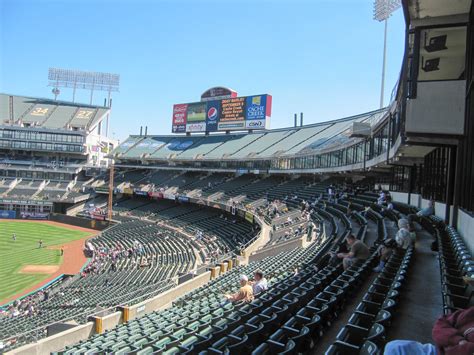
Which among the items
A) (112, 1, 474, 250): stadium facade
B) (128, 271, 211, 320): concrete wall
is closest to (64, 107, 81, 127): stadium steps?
(112, 1, 474, 250): stadium facade

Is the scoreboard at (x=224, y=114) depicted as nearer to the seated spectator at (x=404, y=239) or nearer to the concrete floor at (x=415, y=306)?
the seated spectator at (x=404, y=239)

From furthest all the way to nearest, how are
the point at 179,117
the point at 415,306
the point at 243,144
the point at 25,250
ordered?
the point at 179,117
the point at 243,144
the point at 25,250
the point at 415,306

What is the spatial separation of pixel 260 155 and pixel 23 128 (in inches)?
1607

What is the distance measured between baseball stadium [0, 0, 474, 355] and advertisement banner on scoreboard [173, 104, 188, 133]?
246mm

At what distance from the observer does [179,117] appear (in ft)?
187

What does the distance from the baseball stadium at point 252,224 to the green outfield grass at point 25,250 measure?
0.23m

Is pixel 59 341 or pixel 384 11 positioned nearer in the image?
pixel 59 341

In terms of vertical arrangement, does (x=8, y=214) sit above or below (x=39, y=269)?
above

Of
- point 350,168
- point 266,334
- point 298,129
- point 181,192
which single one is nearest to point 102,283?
point 350,168

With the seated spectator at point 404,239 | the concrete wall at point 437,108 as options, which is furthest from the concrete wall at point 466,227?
the concrete wall at point 437,108

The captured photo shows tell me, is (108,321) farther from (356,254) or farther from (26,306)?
(26,306)

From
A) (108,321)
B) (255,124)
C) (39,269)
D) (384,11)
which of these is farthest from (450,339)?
(255,124)

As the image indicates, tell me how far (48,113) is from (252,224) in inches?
2027

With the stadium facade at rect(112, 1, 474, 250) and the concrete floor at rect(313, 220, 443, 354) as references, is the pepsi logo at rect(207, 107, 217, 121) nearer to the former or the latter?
the stadium facade at rect(112, 1, 474, 250)
